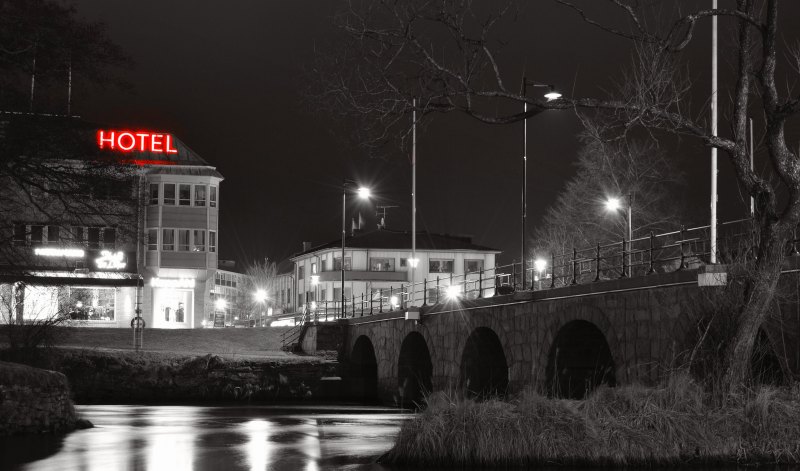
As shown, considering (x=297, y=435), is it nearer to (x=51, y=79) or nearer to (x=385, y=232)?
(x=51, y=79)

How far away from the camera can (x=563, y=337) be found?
2792 centimetres

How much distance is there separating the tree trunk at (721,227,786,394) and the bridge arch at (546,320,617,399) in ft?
27.8

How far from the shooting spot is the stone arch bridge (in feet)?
69.4

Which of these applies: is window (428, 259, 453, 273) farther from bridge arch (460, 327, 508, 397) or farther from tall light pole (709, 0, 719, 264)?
tall light pole (709, 0, 719, 264)

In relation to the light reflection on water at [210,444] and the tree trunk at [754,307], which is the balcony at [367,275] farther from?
the tree trunk at [754,307]

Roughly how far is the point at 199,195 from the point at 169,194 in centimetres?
200

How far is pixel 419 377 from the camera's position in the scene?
44625 mm

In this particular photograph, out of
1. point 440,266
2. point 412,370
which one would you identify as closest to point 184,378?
point 412,370

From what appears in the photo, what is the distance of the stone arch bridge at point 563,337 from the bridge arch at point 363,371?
12.9 feet

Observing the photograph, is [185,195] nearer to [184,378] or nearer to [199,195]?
[199,195]

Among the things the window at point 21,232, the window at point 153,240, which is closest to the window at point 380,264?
the window at point 153,240

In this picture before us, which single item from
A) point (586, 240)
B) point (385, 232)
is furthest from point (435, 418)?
point (385, 232)

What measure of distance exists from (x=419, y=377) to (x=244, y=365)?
946cm

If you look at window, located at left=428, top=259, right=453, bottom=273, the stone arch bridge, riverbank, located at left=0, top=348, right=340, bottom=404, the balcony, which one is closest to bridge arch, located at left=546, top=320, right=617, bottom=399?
the stone arch bridge
